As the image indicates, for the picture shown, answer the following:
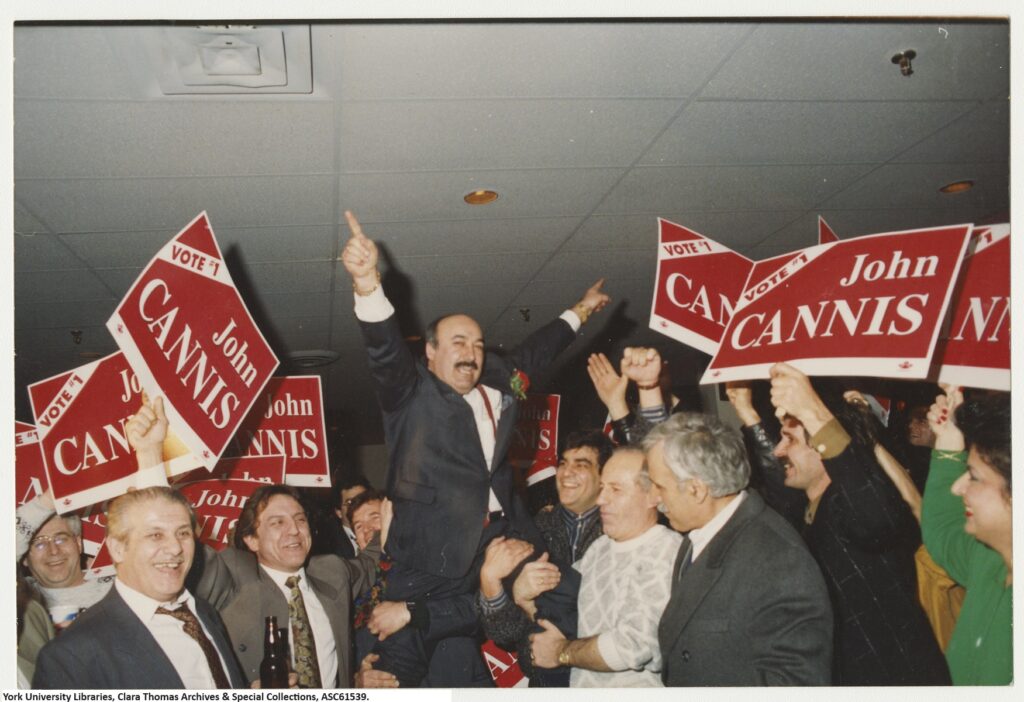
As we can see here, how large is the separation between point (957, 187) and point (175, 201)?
3579 millimetres

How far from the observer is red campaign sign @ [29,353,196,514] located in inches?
120

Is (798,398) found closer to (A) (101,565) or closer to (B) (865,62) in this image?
(B) (865,62)

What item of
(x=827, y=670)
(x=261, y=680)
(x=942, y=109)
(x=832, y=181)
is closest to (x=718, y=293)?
(x=832, y=181)

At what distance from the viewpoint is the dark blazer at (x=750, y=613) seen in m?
2.33

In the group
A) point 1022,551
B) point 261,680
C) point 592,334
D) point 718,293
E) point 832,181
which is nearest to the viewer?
point 1022,551

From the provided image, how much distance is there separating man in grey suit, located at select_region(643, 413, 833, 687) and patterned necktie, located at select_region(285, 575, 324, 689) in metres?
1.32

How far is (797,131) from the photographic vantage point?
3262mm

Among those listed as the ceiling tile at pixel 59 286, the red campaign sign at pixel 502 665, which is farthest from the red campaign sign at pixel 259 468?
the ceiling tile at pixel 59 286

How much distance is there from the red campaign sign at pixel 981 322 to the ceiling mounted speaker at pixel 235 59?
7.97 feet

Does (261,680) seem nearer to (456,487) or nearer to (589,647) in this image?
(456,487)

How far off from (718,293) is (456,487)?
1.36 meters

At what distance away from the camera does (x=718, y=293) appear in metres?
3.38

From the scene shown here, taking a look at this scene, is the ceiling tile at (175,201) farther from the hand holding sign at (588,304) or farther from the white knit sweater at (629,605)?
the white knit sweater at (629,605)

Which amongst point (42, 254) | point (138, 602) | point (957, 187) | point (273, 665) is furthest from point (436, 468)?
point (957, 187)
